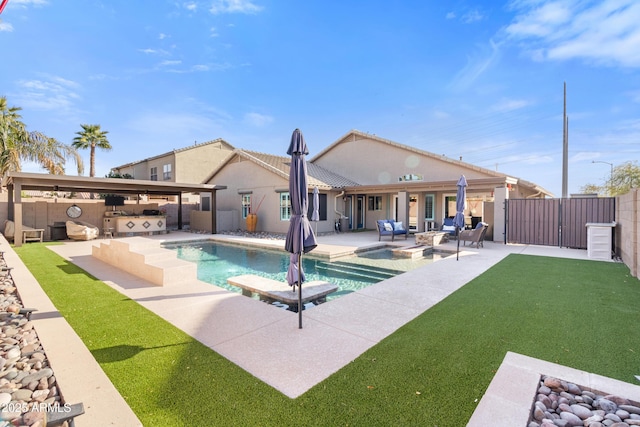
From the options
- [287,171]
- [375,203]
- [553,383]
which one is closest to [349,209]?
[375,203]

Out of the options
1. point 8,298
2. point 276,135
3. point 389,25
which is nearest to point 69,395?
point 8,298

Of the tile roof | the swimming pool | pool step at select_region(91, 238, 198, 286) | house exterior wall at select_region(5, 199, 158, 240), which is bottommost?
the swimming pool

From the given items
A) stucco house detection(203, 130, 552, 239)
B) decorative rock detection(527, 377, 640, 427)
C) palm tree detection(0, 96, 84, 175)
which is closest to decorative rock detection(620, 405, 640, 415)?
decorative rock detection(527, 377, 640, 427)

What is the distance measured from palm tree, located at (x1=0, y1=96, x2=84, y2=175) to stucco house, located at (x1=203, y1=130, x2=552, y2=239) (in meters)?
9.61

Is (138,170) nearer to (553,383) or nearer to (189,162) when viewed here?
(189,162)

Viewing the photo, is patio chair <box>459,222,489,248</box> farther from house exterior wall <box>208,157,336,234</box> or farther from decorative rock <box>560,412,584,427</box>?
decorative rock <box>560,412,584,427</box>

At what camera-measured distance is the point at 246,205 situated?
19.4m

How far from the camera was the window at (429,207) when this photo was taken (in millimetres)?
17469

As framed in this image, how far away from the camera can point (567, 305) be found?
5039mm

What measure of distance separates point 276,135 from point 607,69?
2183 centimetres

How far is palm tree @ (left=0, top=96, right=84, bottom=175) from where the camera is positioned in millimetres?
16141

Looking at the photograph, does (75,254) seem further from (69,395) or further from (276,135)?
(276,135)

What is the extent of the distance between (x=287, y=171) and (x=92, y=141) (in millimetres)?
20409

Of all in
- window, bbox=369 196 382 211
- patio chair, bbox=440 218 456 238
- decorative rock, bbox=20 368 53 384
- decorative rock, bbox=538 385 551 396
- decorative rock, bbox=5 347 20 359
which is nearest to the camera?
decorative rock, bbox=538 385 551 396
